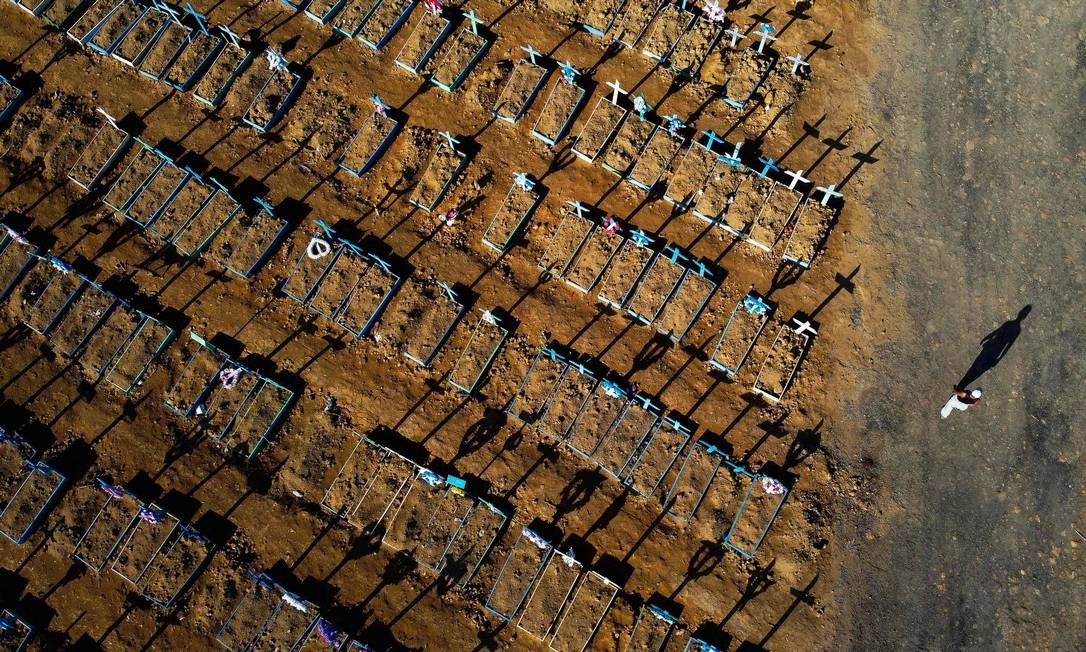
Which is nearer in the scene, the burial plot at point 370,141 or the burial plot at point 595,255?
the burial plot at point 595,255

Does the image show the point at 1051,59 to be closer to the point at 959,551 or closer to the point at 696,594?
the point at 959,551

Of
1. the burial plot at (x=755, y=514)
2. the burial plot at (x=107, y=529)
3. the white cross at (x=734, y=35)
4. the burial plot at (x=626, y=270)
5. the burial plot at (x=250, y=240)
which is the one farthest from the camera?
the white cross at (x=734, y=35)

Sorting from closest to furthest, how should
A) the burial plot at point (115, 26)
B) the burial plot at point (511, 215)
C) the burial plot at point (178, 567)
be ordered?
the burial plot at point (178, 567) → the burial plot at point (511, 215) → the burial plot at point (115, 26)

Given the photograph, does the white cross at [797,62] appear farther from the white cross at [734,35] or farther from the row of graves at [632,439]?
the row of graves at [632,439]

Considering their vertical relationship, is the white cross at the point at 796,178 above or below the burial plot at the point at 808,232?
above

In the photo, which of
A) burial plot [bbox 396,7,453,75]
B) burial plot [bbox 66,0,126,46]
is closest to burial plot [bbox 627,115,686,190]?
burial plot [bbox 396,7,453,75]

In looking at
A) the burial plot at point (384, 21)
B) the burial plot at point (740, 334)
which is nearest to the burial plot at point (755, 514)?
the burial plot at point (740, 334)

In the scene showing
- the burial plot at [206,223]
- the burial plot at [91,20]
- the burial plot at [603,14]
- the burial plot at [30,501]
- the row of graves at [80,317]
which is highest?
the burial plot at [603,14]

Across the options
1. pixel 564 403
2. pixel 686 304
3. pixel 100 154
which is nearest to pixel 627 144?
pixel 686 304
